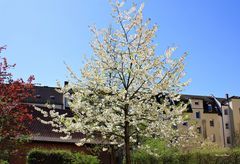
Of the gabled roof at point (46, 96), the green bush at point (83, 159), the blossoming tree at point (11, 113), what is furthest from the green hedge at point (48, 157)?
the gabled roof at point (46, 96)

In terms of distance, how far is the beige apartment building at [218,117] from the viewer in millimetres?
59781

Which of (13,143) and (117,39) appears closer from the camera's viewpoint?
(13,143)

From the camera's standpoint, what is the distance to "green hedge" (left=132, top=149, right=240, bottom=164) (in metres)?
16.2

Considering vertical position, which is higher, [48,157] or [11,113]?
[11,113]

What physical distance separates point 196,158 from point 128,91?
6.22 m

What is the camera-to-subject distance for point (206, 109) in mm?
61219

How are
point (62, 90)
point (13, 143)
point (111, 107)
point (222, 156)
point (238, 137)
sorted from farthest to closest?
point (238, 137) → point (222, 156) → point (62, 90) → point (111, 107) → point (13, 143)

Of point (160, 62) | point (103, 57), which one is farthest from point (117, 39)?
point (160, 62)

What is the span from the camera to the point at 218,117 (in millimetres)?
61438

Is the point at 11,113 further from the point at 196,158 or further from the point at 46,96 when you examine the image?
the point at 46,96

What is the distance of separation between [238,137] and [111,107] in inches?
1853

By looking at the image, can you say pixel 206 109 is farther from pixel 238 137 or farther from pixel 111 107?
pixel 111 107

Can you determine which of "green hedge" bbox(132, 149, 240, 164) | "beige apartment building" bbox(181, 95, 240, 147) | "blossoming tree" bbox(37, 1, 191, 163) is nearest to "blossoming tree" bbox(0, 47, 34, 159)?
"blossoming tree" bbox(37, 1, 191, 163)

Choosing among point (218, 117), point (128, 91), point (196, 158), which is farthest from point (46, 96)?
point (128, 91)
